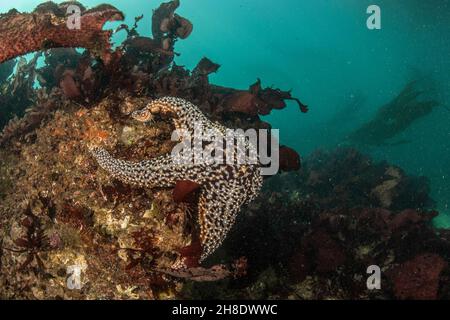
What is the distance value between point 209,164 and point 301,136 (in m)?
66.3

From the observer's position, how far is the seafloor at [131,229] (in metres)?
5.25

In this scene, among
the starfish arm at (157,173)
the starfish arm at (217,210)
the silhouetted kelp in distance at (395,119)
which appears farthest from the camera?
the silhouetted kelp in distance at (395,119)

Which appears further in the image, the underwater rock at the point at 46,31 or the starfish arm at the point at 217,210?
the underwater rock at the point at 46,31

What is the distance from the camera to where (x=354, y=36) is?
10931 cm

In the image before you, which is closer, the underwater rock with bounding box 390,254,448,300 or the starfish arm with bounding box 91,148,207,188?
the starfish arm with bounding box 91,148,207,188

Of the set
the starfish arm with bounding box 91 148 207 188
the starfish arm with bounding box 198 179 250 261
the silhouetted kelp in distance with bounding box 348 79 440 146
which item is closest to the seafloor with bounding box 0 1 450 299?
the starfish arm with bounding box 198 179 250 261

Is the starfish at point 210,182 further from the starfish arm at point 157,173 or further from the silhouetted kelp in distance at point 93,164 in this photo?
the silhouetted kelp in distance at point 93,164

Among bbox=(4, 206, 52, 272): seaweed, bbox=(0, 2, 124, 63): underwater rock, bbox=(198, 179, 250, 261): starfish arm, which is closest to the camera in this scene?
bbox=(198, 179, 250, 261): starfish arm

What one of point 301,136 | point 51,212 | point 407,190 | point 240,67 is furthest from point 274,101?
point 240,67

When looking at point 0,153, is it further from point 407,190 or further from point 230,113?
point 407,190

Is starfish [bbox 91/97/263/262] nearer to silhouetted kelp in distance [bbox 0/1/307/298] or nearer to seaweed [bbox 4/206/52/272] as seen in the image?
silhouetted kelp in distance [bbox 0/1/307/298]

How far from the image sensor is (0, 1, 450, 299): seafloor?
5250 millimetres

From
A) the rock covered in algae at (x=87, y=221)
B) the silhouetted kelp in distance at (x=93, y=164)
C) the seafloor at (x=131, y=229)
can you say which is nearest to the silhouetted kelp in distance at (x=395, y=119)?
the seafloor at (x=131, y=229)

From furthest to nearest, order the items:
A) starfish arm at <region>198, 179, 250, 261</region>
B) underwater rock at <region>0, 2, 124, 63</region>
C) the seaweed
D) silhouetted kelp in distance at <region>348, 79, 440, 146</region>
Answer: silhouetted kelp in distance at <region>348, 79, 440, 146</region>
underwater rock at <region>0, 2, 124, 63</region>
the seaweed
starfish arm at <region>198, 179, 250, 261</region>
